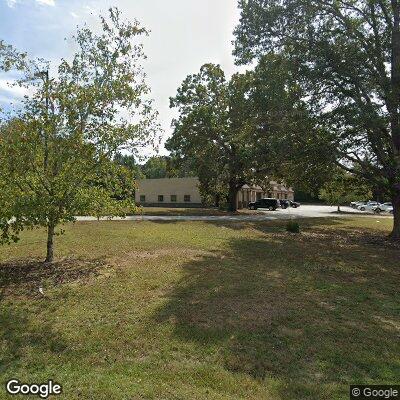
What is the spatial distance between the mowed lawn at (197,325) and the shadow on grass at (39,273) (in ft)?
0.09

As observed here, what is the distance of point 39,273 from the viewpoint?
31.9 ft

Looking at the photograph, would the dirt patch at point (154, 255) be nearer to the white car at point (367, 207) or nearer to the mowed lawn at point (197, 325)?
the mowed lawn at point (197, 325)

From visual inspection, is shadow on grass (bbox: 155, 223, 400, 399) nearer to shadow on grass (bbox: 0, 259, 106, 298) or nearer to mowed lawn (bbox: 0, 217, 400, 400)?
mowed lawn (bbox: 0, 217, 400, 400)

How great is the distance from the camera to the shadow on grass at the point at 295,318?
202 inches

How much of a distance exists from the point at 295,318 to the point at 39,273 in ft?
21.4

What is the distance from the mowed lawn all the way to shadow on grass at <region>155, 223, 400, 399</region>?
0.02m

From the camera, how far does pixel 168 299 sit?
25.5 feet

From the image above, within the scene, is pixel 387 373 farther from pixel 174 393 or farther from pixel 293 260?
pixel 293 260

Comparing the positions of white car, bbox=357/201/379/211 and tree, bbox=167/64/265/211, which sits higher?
tree, bbox=167/64/265/211

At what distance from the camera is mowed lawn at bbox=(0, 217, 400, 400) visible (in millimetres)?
4809

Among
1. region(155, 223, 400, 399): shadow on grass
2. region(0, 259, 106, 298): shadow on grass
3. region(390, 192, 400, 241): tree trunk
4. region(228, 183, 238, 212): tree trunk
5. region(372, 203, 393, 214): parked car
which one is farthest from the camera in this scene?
region(372, 203, 393, 214): parked car

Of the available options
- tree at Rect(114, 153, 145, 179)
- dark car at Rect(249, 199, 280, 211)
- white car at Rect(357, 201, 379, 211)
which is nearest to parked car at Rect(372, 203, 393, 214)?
white car at Rect(357, 201, 379, 211)

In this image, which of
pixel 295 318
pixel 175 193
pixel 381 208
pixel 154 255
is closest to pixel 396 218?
pixel 154 255

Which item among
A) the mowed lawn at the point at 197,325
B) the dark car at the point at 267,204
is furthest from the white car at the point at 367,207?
the mowed lawn at the point at 197,325
